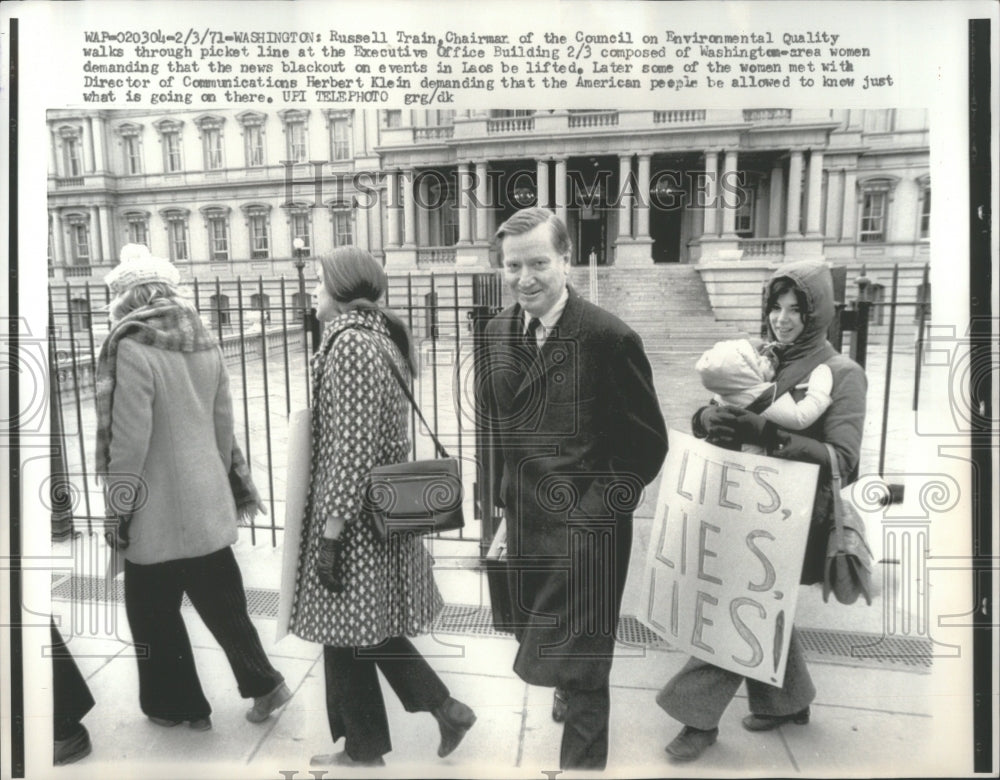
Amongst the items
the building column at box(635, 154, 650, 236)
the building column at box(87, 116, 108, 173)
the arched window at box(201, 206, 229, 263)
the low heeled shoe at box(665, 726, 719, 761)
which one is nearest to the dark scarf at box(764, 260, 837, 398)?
the building column at box(635, 154, 650, 236)

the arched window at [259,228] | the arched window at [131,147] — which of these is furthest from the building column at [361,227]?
the arched window at [131,147]

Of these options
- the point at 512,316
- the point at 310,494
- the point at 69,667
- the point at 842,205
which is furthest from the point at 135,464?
the point at 842,205

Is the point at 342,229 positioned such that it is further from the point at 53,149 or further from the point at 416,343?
the point at 53,149

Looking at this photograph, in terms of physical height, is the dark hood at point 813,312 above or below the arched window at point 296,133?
below

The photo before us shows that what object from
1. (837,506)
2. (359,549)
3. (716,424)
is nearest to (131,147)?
(359,549)

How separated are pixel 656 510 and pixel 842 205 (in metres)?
1.56

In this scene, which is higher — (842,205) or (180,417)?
(842,205)

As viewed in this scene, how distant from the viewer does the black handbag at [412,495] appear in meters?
2.53

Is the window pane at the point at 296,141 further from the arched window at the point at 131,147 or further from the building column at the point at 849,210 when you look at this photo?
the building column at the point at 849,210

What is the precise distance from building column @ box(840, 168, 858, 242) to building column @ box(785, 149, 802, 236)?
0.20 metres

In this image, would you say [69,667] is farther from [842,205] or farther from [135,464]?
[842,205]

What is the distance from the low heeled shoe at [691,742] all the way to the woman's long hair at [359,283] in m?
1.97

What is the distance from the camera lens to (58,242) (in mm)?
2984

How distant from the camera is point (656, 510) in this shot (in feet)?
9.84
